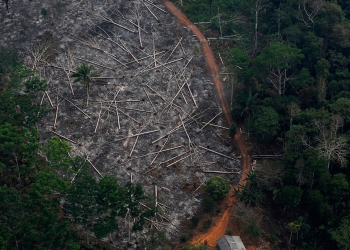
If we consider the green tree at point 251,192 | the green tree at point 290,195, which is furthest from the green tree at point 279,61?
the green tree at point 290,195

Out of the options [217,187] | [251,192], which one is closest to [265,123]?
[251,192]

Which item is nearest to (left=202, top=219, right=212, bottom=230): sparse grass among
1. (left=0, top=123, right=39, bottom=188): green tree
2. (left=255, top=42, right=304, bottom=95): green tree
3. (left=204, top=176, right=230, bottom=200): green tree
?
(left=204, top=176, right=230, bottom=200): green tree

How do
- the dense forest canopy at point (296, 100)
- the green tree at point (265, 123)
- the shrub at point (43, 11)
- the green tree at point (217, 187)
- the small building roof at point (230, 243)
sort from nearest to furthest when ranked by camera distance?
the small building roof at point (230, 243)
the dense forest canopy at point (296, 100)
the green tree at point (217, 187)
the green tree at point (265, 123)
the shrub at point (43, 11)

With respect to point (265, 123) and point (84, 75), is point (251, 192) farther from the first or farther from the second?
point (84, 75)

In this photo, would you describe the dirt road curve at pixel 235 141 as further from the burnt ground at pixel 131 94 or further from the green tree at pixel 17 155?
the green tree at pixel 17 155

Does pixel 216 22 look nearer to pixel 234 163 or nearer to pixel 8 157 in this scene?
pixel 234 163

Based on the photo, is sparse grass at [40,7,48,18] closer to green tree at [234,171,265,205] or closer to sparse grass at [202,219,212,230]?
green tree at [234,171,265,205]
